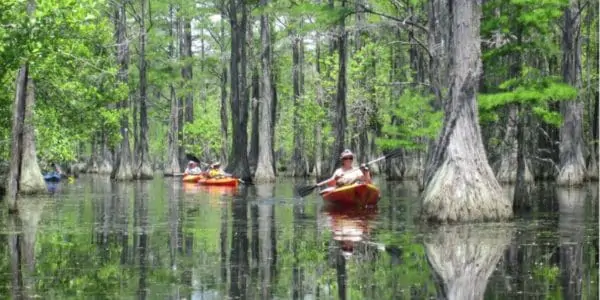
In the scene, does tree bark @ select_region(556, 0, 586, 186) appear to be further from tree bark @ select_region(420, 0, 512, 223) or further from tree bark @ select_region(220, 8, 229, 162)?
tree bark @ select_region(220, 8, 229, 162)

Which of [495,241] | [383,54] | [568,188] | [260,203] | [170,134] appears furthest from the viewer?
[170,134]

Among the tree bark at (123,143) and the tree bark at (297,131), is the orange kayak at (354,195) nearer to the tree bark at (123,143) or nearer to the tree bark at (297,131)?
the tree bark at (123,143)

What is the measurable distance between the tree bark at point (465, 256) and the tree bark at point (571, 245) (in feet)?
2.44

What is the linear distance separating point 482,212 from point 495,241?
270cm

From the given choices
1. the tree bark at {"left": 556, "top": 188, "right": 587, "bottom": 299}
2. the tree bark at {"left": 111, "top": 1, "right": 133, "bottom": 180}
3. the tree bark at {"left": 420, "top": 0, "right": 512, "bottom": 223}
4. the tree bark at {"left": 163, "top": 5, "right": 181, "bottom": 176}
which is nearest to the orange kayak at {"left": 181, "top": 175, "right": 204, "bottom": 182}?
the tree bark at {"left": 111, "top": 1, "right": 133, "bottom": 180}

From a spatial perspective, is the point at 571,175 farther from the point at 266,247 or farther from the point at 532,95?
the point at 266,247

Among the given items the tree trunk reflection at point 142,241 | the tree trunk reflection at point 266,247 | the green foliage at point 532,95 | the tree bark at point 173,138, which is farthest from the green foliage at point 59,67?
the tree bark at point 173,138

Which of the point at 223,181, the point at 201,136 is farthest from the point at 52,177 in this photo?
the point at 201,136

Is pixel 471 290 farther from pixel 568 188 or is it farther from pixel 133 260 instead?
pixel 568 188

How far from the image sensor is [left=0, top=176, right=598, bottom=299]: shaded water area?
25.2 ft

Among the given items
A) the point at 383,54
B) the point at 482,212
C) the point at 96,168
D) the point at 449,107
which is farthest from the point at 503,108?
the point at 96,168

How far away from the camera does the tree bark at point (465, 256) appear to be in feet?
25.3

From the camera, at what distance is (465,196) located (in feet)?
47.1

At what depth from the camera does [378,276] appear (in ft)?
27.8
